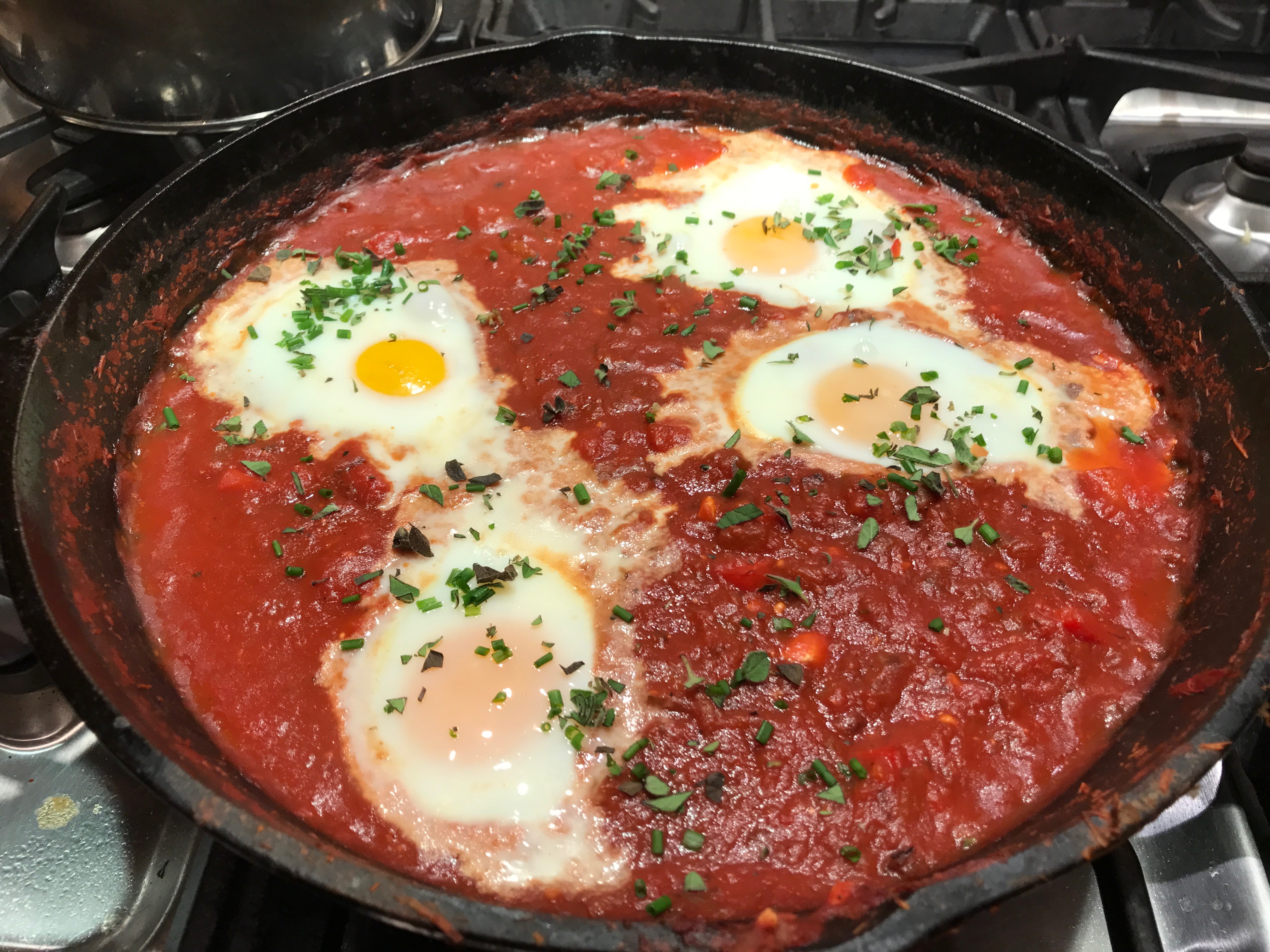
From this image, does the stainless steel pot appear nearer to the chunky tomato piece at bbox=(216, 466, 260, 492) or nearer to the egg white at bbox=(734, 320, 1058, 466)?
the chunky tomato piece at bbox=(216, 466, 260, 492)

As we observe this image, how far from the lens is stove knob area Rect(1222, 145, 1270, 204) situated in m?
3.35

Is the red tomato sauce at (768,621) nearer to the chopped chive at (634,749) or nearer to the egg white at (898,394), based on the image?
the chopped chive at (634,749)

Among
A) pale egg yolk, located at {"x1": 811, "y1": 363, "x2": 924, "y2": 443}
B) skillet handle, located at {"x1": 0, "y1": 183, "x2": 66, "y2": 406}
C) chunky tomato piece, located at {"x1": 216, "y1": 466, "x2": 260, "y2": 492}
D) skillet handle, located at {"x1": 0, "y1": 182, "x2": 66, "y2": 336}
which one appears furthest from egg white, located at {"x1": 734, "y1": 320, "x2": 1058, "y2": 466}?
A: skillet handle, located at {"x1": 0, "y1": 182, "x2": 66, "y2": 336}

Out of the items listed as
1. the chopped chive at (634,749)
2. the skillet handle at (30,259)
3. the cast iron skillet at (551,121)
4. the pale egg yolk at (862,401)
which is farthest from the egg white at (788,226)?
the skillet handle at (30,259)

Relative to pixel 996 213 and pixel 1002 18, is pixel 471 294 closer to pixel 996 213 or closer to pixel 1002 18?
pixel 996 213

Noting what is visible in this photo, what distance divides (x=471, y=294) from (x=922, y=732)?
2.19 metres

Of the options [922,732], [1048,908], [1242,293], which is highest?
[1242,293]

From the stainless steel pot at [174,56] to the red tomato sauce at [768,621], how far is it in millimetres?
988

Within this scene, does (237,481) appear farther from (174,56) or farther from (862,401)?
(862,401)

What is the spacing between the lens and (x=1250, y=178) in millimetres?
3377

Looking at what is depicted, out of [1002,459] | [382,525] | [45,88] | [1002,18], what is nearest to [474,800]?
[382,525]

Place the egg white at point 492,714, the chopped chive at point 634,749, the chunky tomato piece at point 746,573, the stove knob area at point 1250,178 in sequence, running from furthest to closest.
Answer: the stove knob area at point 1250,178 → the chunky tomato piece at point 746,573 → the chopped chive at point 634,749 → the egg white at point 492,714

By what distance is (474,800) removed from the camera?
188cm

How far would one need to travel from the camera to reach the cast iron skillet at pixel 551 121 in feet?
4.79
